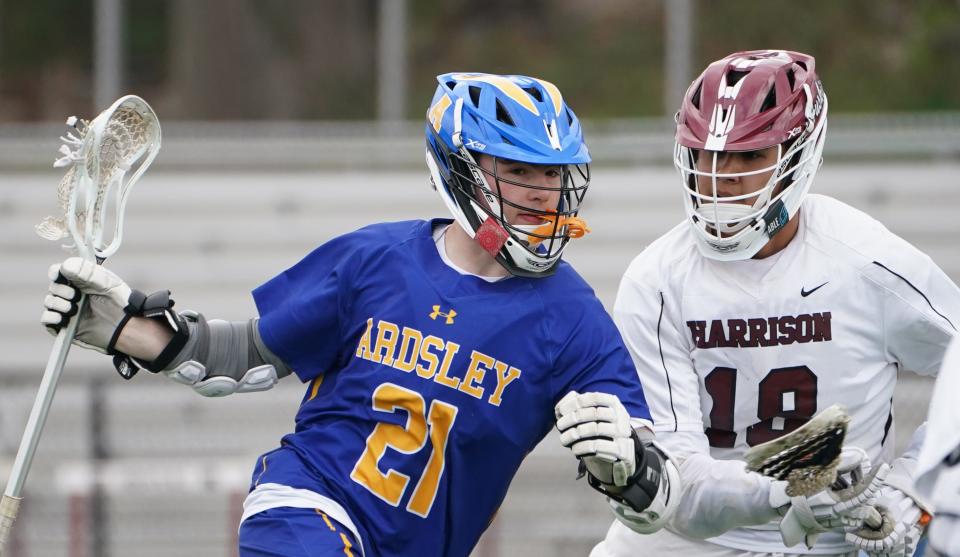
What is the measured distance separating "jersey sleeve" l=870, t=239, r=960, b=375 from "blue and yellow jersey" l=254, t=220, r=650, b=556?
76 cm

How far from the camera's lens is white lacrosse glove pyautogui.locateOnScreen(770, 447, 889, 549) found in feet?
11.5

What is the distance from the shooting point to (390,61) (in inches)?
353

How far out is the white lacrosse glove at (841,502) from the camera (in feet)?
11.5

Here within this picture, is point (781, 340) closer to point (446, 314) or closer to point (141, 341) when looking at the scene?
point (446, 314)

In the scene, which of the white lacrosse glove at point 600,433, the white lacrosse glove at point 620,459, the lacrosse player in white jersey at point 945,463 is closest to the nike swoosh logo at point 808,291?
the white lacrosse glove at point 620,459

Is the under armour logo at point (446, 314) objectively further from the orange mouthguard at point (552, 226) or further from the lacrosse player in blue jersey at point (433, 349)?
the orange mouthguard at point (552, 226)

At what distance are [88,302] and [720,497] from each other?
1.77 metres

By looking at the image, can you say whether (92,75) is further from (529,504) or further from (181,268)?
(529,504)

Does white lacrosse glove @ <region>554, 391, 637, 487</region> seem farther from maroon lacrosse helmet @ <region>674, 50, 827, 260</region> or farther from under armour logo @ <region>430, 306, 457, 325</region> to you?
maroon lacrosse helmet @ <region>674, 50, 827, 260</region>

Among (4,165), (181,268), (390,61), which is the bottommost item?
(181,268)

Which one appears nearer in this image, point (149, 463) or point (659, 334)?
point (659, 334)

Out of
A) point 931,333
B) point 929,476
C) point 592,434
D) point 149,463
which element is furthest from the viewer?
point 149,463

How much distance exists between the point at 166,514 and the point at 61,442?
68cm

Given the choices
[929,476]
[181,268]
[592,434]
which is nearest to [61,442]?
[181,268]
